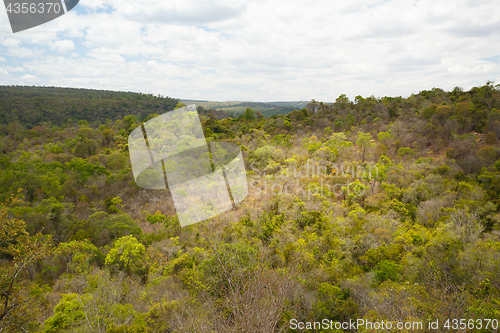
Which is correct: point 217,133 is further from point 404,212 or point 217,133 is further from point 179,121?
point 404,212

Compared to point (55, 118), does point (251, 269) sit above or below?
below

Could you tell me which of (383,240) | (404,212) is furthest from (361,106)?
(383,240)

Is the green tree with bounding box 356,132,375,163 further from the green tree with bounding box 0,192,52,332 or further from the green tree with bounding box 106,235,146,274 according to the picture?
the green tree with bounding box 0,192,52,332

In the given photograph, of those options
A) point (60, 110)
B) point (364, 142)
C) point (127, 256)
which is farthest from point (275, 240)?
point (60, 110)

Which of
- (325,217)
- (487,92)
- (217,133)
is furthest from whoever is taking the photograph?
(217,133)

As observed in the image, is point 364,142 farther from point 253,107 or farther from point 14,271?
point 253,107

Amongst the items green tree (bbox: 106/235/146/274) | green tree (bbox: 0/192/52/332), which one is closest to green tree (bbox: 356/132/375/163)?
green tree (bbox: 106/235/146/274)

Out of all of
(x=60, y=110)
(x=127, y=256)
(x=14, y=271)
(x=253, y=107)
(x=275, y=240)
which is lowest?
(x=275, y=240)

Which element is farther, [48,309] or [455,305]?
[48,309]
